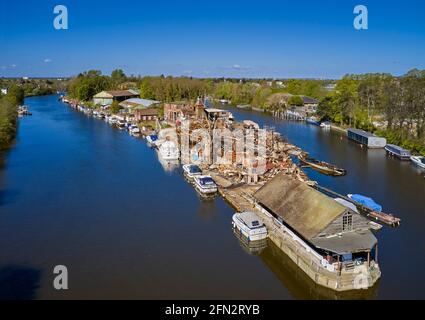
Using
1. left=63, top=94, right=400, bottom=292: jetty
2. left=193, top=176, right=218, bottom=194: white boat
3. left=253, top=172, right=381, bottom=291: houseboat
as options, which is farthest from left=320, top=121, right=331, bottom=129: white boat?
left=253, top=172, right=381, bottom=291: houseboat

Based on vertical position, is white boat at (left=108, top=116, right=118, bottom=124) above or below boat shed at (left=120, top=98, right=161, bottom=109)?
below

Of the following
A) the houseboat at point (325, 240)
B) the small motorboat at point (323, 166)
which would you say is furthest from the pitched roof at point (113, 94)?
the houseboat at point (325, 240)

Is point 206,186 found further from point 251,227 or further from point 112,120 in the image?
point 112,120

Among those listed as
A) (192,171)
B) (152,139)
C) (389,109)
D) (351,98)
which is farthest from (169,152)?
(351,98)

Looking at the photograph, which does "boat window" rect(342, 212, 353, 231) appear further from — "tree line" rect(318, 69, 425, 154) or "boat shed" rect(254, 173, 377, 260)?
"tree line" rect(318, 69, 425, 154)

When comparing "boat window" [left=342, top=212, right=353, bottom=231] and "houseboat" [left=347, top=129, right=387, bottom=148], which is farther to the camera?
"houseboat" [left=347, top=129, right=387, bottom=148]

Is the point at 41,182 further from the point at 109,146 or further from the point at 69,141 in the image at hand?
the point at 69,141
